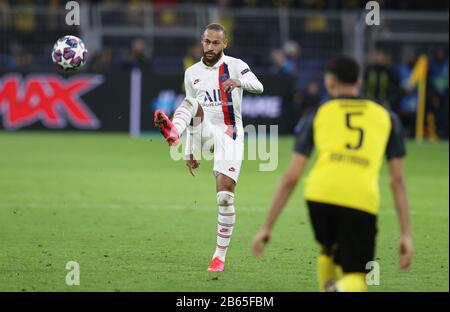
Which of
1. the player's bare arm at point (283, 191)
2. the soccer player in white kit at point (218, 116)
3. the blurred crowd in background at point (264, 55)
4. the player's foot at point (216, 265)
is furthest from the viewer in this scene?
the blurred crowd in background at point (264, 55)

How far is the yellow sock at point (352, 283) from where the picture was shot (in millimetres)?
6289

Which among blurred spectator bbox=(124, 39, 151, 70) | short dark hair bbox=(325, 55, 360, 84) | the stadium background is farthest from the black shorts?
blurred spectator bbox=(124, 39, 151, 70)

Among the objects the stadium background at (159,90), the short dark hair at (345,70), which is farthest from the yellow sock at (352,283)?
the stadium background at (159,90)

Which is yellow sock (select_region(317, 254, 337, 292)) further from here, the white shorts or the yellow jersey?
the white shorts

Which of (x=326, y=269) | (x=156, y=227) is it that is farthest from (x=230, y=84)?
(x=156, y=227)

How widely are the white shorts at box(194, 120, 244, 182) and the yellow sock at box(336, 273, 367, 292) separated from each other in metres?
3.40

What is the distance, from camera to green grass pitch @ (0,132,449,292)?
885 centimetres

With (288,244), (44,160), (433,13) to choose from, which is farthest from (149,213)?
(433,13)

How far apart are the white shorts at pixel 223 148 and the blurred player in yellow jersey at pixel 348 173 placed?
129 inches

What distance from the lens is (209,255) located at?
10289mm

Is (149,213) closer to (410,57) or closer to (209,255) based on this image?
(209,255)

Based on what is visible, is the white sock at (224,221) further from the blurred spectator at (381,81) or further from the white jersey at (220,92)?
the blurred spectator at (381,81)
